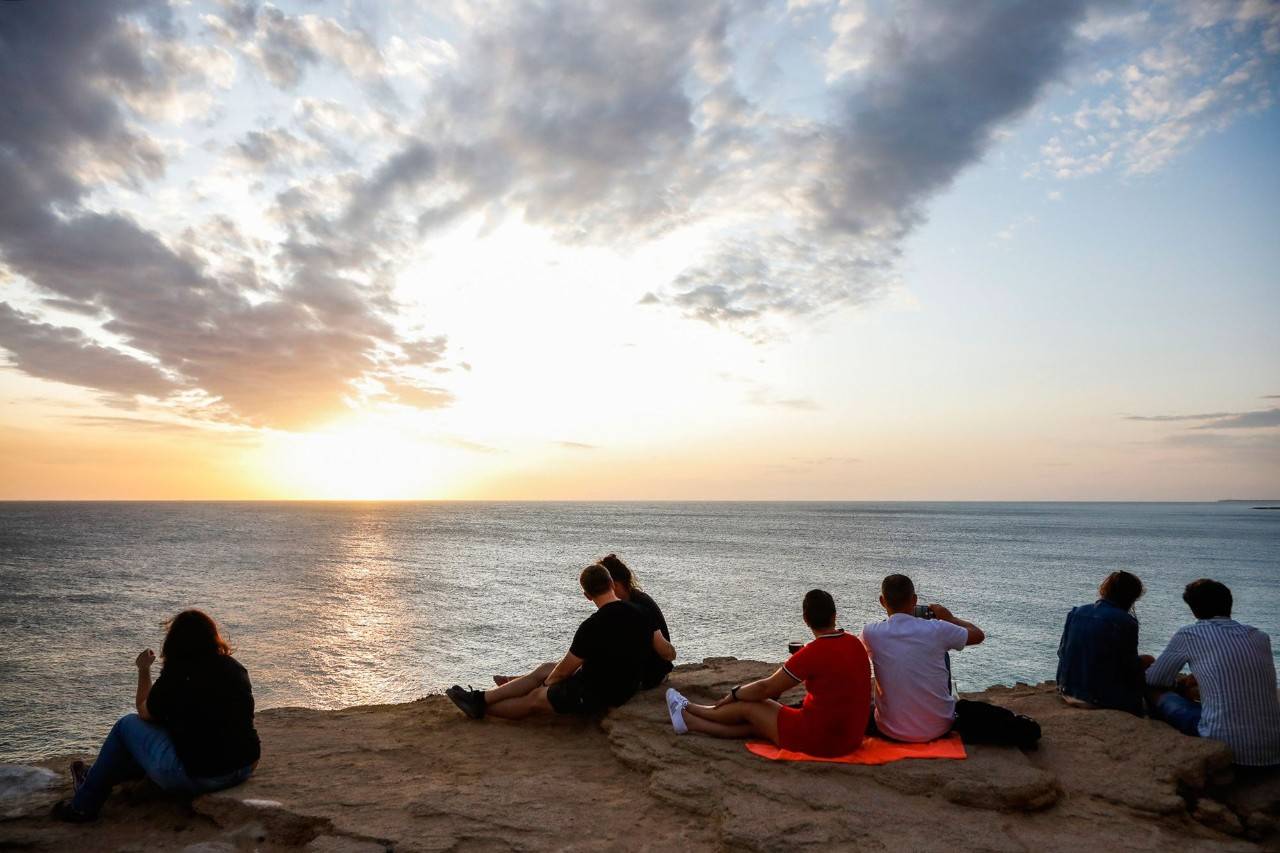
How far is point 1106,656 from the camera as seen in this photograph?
7.27 metres

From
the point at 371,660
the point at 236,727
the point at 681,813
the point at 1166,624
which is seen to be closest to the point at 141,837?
the point at 236,727

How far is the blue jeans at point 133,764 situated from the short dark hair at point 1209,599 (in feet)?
30.0

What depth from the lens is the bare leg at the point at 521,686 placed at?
788 centimetres

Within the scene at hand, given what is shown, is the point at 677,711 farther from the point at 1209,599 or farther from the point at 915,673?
the point at 1209,599

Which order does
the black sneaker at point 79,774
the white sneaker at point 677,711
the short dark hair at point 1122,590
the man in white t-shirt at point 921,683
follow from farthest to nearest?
1. the short dark hair at point 1122,590
2. the white sneaker at point 677,711
3. the man in white t-shirt at point 921,683
4. the black sneaker at point 79,774

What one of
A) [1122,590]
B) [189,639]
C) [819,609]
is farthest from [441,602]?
[1122,590]

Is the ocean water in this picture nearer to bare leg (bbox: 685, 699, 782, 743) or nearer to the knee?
the knee

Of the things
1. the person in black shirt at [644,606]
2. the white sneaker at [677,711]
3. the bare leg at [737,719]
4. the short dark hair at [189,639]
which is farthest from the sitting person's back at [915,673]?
the short dark hair at [189,639]

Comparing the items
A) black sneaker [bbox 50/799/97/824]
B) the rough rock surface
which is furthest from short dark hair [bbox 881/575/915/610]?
black sneaker [bbox 50/799/97/824]

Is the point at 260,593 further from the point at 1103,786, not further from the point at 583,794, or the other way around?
the point at 1103,786

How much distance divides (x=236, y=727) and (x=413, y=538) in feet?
267

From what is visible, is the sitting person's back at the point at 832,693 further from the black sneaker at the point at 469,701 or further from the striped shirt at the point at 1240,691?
the black sneaker at the point at 469,701

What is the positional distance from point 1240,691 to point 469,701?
7729mm

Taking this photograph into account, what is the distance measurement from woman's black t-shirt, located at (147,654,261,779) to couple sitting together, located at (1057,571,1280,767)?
27.4 feet
